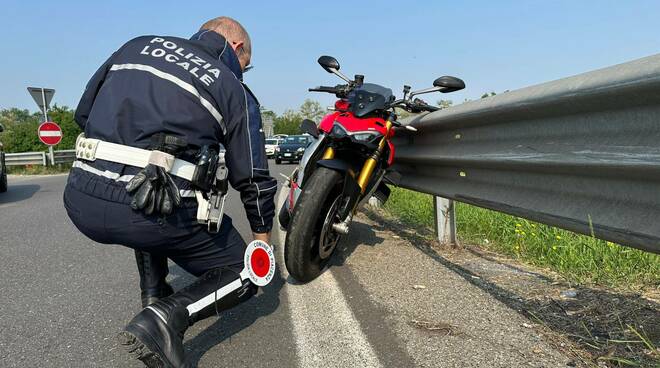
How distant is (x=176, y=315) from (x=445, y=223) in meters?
3.13

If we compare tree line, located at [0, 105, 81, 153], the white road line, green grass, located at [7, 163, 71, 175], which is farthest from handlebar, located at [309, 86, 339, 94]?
tree line, located at [0, 105, 81, 153]

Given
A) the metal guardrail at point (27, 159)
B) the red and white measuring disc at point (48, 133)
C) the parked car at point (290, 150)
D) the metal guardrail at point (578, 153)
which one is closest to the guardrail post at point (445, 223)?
the metal guardrail at point (578, 153)

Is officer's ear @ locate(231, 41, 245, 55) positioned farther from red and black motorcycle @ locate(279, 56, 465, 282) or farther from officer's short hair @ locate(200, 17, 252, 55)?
red and black motorcycle @ locate(279, 56, 465, 282)

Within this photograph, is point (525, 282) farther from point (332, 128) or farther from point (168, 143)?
point (168, 143)

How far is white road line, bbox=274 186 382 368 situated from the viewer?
2.40 m

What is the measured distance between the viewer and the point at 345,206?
3.75 meters

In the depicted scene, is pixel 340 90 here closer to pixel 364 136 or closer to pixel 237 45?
pixel 364 136

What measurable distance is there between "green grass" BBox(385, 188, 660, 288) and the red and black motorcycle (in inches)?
58.1

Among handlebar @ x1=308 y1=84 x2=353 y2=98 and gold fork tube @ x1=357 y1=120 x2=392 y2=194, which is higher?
handlebar @ x1=308 y1=84 x2=353 y2=98

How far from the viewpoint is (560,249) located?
4.20m

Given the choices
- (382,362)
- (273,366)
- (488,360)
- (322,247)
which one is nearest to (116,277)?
(322,247)

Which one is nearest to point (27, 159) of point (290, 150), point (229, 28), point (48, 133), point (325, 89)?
point (48, 133)

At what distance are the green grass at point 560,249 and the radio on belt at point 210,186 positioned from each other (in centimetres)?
251

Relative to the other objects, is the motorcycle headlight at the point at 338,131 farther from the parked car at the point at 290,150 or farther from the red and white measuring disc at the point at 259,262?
the parked car at the point at 290,150
